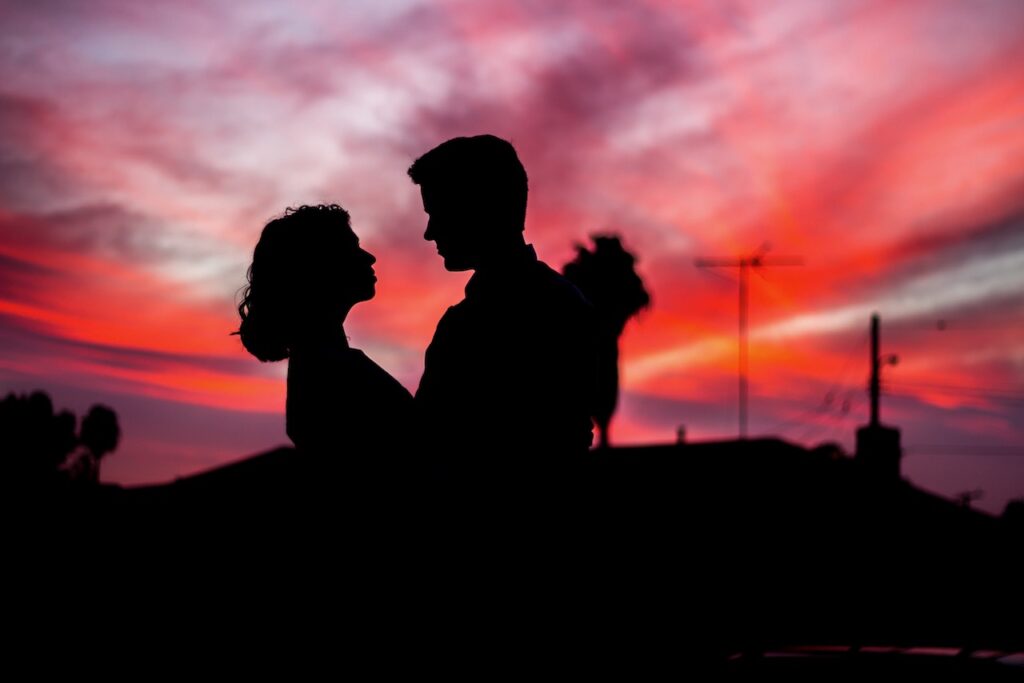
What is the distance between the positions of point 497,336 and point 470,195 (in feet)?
1.59

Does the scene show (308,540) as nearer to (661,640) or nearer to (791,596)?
(661,640)

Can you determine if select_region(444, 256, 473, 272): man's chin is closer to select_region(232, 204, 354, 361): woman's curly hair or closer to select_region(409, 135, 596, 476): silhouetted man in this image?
select_region(409, 135, 596, 476): silhouetted man

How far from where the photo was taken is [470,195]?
3172 mm

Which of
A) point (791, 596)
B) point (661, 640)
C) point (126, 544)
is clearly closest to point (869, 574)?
point (791, 596)

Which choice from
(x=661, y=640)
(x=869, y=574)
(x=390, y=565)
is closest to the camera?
(x=390, y=565)

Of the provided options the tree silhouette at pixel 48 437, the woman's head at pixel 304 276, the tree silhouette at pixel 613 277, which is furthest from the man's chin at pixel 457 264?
the tree silhouette at pixel 48 437

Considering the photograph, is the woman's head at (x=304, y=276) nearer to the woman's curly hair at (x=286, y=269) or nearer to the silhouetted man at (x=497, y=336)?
the woman's curly hair at (x=286, y=269)

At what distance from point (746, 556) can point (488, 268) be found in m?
32.3

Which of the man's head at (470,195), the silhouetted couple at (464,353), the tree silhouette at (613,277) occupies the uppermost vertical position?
the tree silhouette at (613,277)

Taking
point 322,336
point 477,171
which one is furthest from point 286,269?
point 477,171

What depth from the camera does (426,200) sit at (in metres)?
3.22

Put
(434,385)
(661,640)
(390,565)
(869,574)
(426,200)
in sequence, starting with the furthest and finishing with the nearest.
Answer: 1. (869,574)
2. (661,640)
3. (426,200)
4. (434,385)
5. (390,565)

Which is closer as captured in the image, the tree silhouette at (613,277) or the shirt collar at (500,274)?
the shirt collar at (500,274)

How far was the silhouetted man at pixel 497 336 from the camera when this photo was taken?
2943 millimetres
